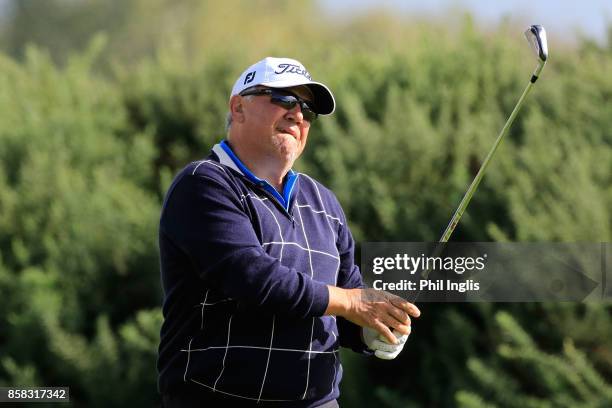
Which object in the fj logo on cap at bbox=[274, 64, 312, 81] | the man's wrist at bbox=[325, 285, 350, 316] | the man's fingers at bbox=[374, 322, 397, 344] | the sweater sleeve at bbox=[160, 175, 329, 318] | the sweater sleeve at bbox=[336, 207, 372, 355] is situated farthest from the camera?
the sweater sleeve at bbox=[336, 207, 372, 355]

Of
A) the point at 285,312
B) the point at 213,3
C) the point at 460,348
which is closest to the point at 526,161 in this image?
the point at 460,348

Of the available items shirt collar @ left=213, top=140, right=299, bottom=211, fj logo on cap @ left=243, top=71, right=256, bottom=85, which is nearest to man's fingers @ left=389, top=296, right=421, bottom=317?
shirt collar @ left=213, top=140, right=299, bottom=211

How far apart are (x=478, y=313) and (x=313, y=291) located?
125 inches

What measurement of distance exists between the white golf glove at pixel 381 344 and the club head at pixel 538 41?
896 mm

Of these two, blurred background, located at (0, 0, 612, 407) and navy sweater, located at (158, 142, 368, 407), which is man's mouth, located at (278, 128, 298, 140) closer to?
navy sweater, located at (158, 142, 368, 407)

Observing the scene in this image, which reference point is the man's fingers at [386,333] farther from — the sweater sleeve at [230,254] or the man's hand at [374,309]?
the sweater sleeve at [230,254]

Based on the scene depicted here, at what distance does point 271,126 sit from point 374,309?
0.59m

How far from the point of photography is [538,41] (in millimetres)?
2953

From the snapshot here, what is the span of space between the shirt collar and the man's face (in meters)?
0.06

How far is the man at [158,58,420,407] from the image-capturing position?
2.69 m

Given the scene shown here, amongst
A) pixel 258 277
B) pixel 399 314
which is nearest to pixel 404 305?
pixel 399 314

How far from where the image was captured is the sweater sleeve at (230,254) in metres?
2.65

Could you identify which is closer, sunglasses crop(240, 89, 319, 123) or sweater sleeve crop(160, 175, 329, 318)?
sweater sleeve crop(160, 175, 329, 318)

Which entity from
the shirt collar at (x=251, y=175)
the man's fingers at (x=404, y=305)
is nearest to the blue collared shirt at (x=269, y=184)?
the shirt collar at (x=251, y=175)
